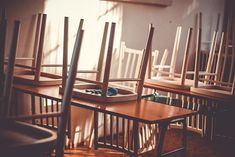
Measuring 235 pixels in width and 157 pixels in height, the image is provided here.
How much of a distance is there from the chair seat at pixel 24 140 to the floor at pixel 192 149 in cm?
185

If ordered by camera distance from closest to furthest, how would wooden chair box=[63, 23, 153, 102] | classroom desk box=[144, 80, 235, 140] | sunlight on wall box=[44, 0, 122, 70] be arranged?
1. wooden chair box=[63, 23, 153, 102]
2. classroom desk box=[144, 80, 235, 140]
3. sunlight on wall box=[44, 0, 122, 70]

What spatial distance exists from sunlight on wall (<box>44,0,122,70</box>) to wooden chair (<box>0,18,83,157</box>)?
1.68m

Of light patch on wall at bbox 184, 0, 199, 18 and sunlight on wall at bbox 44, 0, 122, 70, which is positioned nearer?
sunlight on wall at bbox 44, 0, 122, 70

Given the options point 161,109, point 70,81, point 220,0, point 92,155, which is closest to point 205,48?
point 220,0

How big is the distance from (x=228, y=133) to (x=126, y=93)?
212cm

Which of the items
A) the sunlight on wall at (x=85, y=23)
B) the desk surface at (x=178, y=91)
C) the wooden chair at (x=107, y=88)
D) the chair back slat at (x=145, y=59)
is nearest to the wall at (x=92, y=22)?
the sunlight on wall at (x=85, y=23)

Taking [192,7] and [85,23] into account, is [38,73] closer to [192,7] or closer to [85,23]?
[85,23]

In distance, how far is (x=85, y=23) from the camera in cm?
359

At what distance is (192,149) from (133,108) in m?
1.91

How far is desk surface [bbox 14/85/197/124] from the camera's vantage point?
1.98 metres

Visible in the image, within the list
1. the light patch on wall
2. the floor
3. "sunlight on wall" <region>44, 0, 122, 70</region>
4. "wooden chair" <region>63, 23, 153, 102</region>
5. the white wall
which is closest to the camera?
"wooden chair" <region>63, 23, 153, 102</region>

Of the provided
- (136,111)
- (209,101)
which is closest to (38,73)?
(136,111)

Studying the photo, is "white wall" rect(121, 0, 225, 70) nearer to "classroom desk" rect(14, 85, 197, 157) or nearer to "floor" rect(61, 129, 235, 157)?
"floor" rect(61, 129, 235, 157)

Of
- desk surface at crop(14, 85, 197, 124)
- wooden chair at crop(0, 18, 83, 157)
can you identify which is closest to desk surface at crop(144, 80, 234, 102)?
desk surface at crop(14, 85, 197, 124)
